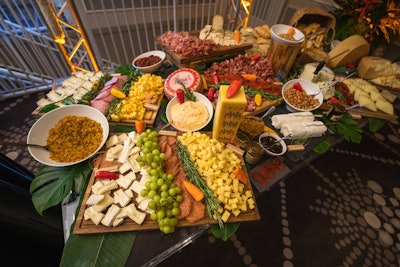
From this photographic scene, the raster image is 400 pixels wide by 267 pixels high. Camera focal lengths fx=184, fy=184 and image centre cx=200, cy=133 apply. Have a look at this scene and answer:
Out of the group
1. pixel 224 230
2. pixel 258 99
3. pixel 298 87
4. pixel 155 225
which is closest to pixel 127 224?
pixel 155 225

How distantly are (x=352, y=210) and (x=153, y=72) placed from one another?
332 centimetres

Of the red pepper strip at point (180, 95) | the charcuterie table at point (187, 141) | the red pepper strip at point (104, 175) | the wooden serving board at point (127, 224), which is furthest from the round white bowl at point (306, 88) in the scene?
the red pepper strip at point (104, 175)

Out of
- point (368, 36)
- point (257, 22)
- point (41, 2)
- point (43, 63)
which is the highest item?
point (41, 2)

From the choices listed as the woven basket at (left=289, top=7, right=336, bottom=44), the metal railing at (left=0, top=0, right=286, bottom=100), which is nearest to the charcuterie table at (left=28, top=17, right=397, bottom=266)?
the woven basket at (left=289, top=7, right=336, bottom=44)

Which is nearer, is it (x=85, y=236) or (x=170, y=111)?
(x=85, y=236)

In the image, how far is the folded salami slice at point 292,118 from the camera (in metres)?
1.88

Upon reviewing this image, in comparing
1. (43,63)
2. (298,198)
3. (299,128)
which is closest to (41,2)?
(43,63)

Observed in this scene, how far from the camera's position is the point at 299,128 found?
5.86ft

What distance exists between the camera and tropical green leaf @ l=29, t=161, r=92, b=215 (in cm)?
137

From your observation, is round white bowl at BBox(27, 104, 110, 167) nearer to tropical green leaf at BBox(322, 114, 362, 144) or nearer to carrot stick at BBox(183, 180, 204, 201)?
carrot stick at BBox(183, 180, 204, 201)

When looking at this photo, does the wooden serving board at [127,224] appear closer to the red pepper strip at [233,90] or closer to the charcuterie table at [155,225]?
the charcuterie table at [155,225]

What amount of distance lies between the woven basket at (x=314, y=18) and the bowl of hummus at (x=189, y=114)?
218 cm

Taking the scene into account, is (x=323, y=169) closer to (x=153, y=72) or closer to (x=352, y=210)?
(x=352, y=210)

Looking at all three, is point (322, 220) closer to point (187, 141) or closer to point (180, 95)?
point (187, 141)
